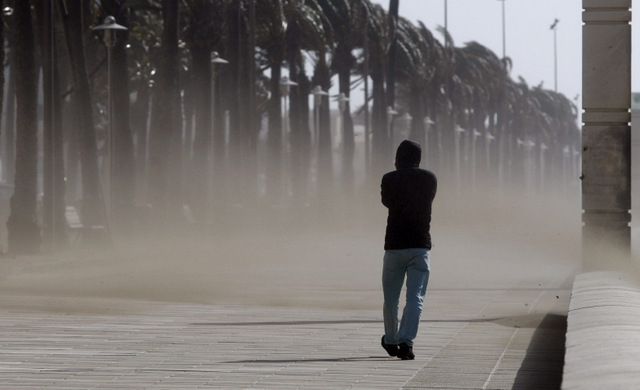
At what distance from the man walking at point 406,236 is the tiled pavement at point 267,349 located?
15.5 inches

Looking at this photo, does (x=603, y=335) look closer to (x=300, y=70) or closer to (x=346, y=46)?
(x=300, y=70)

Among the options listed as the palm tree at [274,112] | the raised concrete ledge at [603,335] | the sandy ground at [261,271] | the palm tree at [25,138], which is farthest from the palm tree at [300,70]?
the raised concrete ledge at [603,335]

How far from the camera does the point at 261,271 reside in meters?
28.5

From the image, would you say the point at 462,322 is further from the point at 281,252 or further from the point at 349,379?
the point at 281,252

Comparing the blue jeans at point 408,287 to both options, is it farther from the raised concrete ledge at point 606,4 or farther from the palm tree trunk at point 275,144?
the palm tree trunk at point 275,144

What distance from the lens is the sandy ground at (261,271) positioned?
65.8 feet

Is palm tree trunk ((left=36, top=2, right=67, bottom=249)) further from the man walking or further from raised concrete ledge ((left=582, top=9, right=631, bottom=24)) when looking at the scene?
the man walking

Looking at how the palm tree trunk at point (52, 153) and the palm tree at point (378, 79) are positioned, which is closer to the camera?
the palm tree trunk at point (52, 153)

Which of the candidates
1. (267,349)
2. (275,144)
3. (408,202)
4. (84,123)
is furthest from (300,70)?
(408,202)

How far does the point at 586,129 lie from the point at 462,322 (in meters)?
3.38

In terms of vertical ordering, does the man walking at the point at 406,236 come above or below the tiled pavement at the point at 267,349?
above

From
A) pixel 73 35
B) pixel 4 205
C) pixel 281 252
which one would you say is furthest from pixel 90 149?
pixel 4 205

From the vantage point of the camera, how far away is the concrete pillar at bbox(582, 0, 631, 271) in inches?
720

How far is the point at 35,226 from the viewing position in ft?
107
